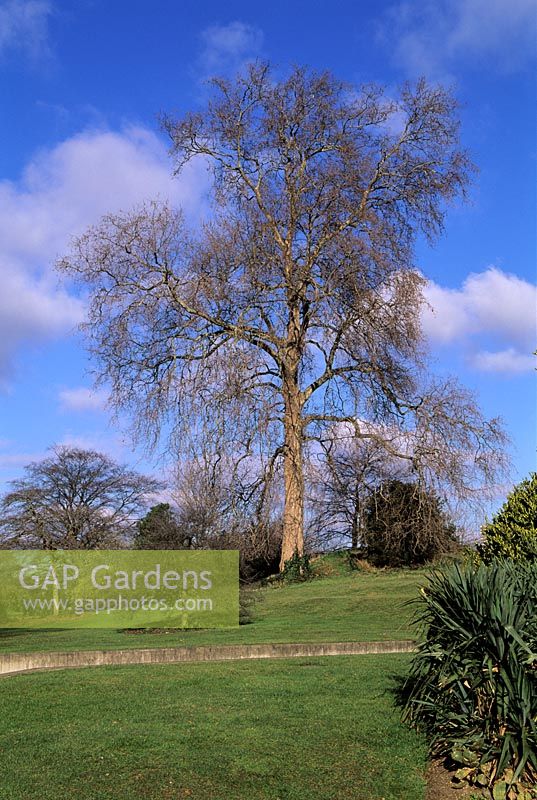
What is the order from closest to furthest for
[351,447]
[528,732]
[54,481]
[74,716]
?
[528,732], [74,716], [351,447], [54,481]

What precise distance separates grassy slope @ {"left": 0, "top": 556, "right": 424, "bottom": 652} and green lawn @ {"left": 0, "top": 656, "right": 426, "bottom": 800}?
426 centimetres

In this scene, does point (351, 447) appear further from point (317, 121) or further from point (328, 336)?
point (317, 121)

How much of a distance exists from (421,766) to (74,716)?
331 centimetres

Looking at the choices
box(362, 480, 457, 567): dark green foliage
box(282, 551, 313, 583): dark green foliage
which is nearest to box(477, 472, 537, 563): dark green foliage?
box(362, 480, 457, 567): dark green foliage

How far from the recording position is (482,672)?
5660 mm

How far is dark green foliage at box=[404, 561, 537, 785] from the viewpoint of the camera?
5340 millimetres

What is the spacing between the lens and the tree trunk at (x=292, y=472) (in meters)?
23.8

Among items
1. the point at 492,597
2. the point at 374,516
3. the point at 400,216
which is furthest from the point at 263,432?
the point at 492,597

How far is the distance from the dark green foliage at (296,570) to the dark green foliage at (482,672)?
61.4 ft

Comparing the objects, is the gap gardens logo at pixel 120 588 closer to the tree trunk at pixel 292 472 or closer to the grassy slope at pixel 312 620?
the grassy slope at pixel 312 620

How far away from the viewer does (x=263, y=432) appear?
21203 mm

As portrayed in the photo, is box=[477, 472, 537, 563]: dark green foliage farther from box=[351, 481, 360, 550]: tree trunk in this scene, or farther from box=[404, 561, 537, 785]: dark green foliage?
box=[351, 481, 360, 550]: tree trunk

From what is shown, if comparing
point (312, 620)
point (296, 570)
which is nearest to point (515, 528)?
point (312, 620)

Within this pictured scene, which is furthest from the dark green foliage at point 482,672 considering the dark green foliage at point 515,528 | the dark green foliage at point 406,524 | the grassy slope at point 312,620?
the dark green foliage at point 406,524
